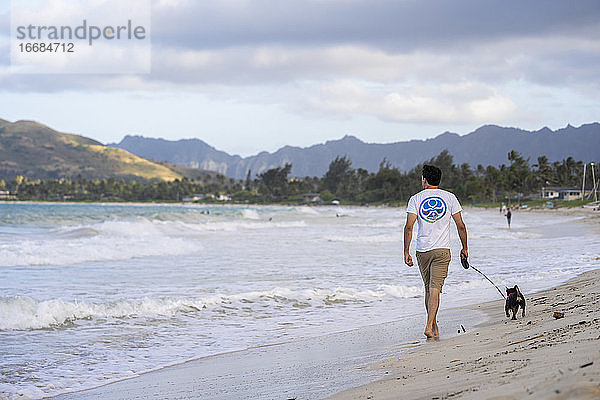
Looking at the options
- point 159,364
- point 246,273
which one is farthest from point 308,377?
point 246,273

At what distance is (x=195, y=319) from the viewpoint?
Result: 8828 mm

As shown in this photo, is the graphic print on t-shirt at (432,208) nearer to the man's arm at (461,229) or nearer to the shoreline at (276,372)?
the man's arm at (461,229)

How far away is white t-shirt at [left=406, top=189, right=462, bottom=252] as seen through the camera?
630 centimetres

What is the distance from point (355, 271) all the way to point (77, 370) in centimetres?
936

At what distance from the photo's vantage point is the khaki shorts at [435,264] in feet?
20.7

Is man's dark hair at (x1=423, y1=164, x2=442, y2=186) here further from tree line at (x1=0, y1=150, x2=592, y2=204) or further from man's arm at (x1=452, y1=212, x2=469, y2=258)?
tree line at (x1=0, y1=150, x2=592, y2=204)

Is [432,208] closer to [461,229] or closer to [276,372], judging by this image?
[461,229]

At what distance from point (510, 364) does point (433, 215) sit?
8.25ft

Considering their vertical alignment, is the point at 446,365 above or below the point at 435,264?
below

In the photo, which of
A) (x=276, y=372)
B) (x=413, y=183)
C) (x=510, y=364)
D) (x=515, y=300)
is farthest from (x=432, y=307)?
(x=413, y=183)

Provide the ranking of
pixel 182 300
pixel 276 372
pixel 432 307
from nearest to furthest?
pixel 276 372 < pixel 432 307 < pixel 182 300

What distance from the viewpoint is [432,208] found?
632 centimetres

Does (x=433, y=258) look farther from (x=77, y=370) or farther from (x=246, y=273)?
(x=246, y=273)

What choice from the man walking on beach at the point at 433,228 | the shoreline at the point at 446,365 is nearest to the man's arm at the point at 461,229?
the man walking on beach at the point at 433,228
